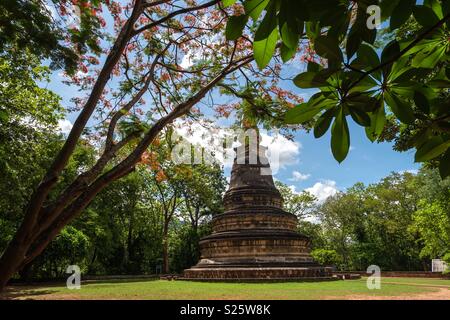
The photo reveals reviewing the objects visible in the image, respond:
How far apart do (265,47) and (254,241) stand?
18431mm

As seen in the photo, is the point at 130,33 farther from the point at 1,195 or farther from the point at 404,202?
the point at 404,202

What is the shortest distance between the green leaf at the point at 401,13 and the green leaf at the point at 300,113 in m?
0.32

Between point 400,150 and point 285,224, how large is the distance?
A: 1264cm

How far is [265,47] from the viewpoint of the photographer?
4.06 ft

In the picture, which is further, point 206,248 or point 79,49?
point 206,248

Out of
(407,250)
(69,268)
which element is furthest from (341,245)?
(69,268)

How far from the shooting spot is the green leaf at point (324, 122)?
44.3 inches

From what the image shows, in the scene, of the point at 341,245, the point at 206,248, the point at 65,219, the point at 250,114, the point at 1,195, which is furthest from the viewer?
the point at 341,245

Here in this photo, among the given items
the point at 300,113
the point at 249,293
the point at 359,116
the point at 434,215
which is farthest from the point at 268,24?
A: the point at 434,215

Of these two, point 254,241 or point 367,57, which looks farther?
point 254,241

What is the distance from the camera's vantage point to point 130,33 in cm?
465

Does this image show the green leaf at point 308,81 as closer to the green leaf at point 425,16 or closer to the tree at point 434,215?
the green leaf at point 425,16

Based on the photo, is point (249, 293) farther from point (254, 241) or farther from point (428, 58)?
point (428, 58)

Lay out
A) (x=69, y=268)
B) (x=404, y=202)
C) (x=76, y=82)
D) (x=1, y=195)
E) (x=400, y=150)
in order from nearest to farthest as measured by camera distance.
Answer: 1. (x=76, y=82)
2. (x=400, y=150)
3. (x=1, y=195)
4. (x=69, y=268)
5. (x=404, y=202)
